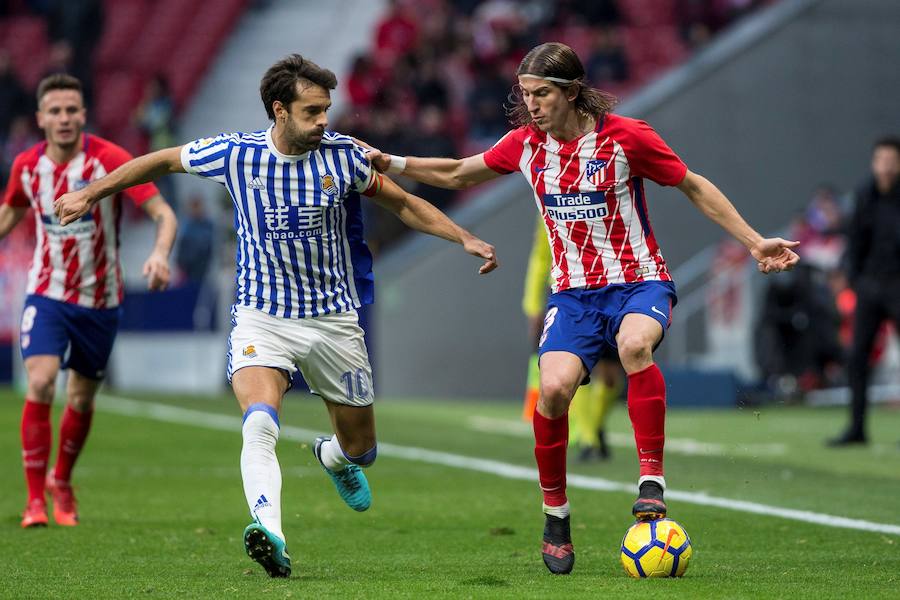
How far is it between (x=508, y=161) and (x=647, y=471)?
60.6 inches

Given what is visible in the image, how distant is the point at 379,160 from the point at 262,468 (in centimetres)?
157

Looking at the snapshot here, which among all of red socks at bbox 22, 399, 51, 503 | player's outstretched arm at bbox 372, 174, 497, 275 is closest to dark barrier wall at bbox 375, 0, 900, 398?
red socks at bbox 22, 399, 51, 503

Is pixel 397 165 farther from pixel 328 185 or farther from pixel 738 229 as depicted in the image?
pixel 738 229

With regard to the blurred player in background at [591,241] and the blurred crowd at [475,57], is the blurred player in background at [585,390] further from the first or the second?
the blurred crowd at [475,57]

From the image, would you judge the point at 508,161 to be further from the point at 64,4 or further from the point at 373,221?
the point at 64,4

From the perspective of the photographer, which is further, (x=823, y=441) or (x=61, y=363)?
(x=823, y=441)

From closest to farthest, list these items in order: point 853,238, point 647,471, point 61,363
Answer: point 647,471, point 61,363, point 853,238

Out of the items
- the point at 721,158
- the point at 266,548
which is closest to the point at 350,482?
the point at 266,548

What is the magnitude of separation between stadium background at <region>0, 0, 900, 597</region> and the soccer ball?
12.3 m

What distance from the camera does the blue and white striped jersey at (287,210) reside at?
7.41 m

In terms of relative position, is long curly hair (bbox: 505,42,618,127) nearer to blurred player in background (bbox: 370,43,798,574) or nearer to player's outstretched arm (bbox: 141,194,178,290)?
blurred player in background (bbox: 370,43,798,574)

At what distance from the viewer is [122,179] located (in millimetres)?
7395

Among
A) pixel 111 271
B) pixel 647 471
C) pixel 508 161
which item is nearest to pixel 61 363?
pixel 111 271

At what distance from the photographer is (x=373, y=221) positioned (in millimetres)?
Result: 23344
